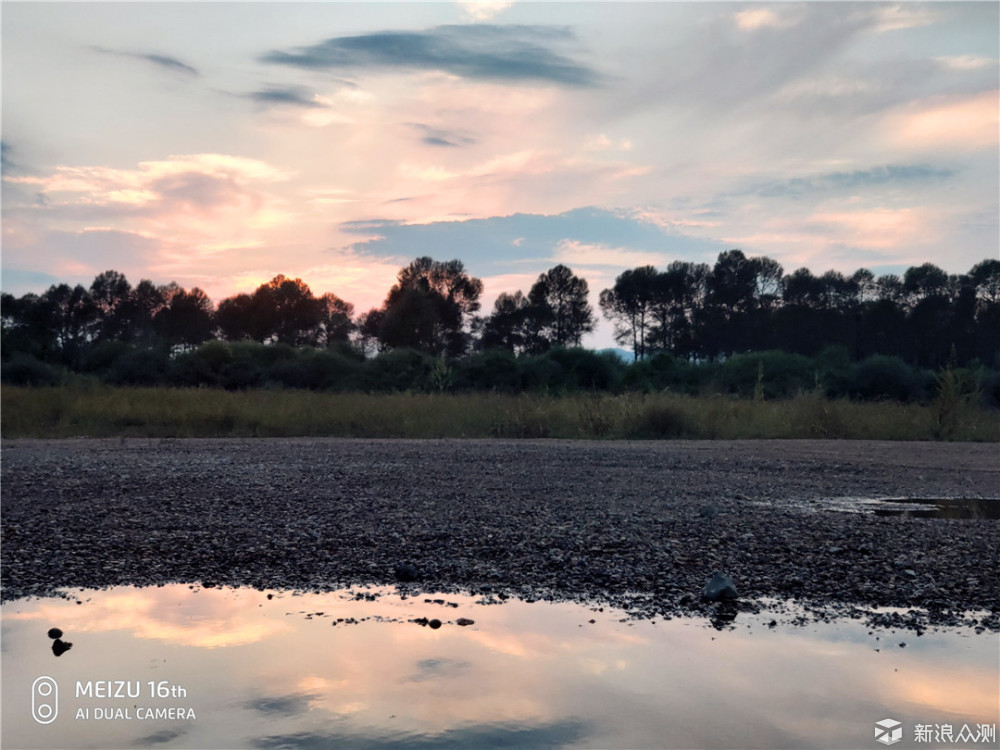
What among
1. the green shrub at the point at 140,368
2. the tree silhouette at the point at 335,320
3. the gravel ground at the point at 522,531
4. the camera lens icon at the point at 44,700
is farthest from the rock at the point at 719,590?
the tree silhouette at the point at 335,320

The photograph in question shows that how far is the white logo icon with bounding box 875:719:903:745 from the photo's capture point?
145 inches

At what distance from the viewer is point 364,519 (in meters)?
8.05

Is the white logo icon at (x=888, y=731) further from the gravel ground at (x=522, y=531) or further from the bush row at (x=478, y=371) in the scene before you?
the bush row at (x=478, y=371)

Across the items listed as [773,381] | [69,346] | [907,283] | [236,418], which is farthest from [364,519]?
[907,283]

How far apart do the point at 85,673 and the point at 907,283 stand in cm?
6276

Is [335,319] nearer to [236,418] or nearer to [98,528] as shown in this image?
[236,418]

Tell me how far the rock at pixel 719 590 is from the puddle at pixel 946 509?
396 cm

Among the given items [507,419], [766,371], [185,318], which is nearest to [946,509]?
[507,419]

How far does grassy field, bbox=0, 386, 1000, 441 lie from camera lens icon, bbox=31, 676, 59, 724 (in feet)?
49.4

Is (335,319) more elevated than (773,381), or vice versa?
(335,319)

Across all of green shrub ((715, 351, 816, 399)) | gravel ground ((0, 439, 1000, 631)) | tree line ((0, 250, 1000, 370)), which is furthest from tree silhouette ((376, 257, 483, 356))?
gravel ground ((0, 439, 1000, 631))

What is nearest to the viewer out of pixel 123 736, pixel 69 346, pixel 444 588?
pixel 123 736

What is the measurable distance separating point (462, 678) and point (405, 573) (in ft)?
5.79

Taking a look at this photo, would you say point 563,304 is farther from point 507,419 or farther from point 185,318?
point 507,419
